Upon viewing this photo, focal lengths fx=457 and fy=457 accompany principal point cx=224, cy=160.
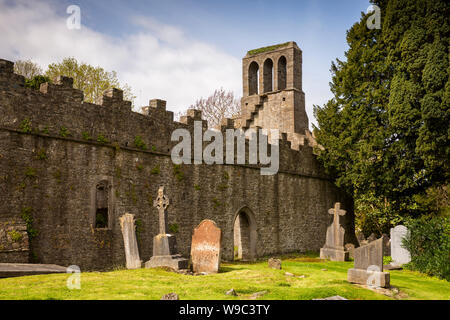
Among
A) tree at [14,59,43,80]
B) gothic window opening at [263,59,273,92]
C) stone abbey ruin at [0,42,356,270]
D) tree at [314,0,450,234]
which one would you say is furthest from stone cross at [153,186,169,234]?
tree at [14,59,43,80]

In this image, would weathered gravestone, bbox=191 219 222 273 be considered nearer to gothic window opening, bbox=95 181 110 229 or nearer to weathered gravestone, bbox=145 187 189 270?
weathered gravestone, bbox=145 187 189 270

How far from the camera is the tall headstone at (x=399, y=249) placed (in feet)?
51.0

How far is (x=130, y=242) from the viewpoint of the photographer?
1331cm

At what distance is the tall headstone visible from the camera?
15.5 metres

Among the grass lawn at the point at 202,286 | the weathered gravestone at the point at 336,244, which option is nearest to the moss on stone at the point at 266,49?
the weathered gravestone at the point at 336,244

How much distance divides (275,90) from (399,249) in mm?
15157

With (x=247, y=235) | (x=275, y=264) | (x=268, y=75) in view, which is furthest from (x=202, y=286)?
(x=268, y=75)

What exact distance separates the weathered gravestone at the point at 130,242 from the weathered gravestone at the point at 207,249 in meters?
1.66

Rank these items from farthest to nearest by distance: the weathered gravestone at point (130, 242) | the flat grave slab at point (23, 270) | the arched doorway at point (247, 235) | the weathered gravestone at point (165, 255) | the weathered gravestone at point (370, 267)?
the arched doorway at point (247, 235) < the weathered gravestone at point (130, 242) < the weathered gravestone at point (165, 255) < the weathered gravestone at point (370, 267) < the flat grave slab at point (23, 270)

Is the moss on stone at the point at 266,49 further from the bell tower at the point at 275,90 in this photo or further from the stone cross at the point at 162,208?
the stone cross at the point at 162,208

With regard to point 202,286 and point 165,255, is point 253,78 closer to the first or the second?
point 165,255

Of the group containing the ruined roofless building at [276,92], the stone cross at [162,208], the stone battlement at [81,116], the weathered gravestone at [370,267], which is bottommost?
the weathered gravestone at [370,267]
